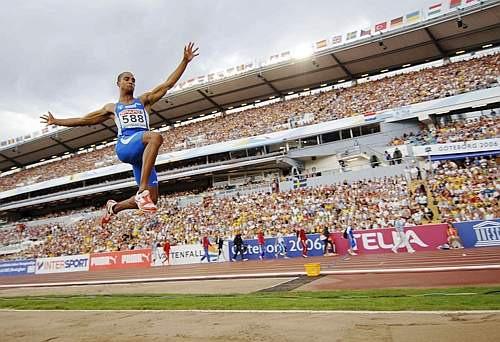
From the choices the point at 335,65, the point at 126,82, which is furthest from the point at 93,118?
the point at 335,65

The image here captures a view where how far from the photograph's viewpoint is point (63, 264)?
28.7m

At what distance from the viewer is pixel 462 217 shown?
57.5ft

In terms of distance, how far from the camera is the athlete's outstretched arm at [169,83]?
219 inches

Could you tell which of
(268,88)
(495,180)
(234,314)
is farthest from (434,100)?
(234,314)

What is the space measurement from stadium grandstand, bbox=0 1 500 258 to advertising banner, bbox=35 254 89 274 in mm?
2090

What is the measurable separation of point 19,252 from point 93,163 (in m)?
12.3

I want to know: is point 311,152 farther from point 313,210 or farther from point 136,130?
point 136,130

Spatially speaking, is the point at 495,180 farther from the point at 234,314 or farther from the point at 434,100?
the point at 234,314

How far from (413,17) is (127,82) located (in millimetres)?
31663

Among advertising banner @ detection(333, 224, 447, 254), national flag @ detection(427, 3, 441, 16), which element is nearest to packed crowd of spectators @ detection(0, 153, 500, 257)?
advertising banner @ detection(333, 224, 447, 254)

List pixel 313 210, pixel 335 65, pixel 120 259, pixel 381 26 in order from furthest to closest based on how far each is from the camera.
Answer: pixel 335 65 < pixel 381 26 < pixel 120 259 < pixel 313 210

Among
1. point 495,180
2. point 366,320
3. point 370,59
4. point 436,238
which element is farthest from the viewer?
point 370,59

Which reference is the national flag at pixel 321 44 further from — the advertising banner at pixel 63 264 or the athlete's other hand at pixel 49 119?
the athlete's other hand at pixel 49 119

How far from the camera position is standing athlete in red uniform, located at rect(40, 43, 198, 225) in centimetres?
475
